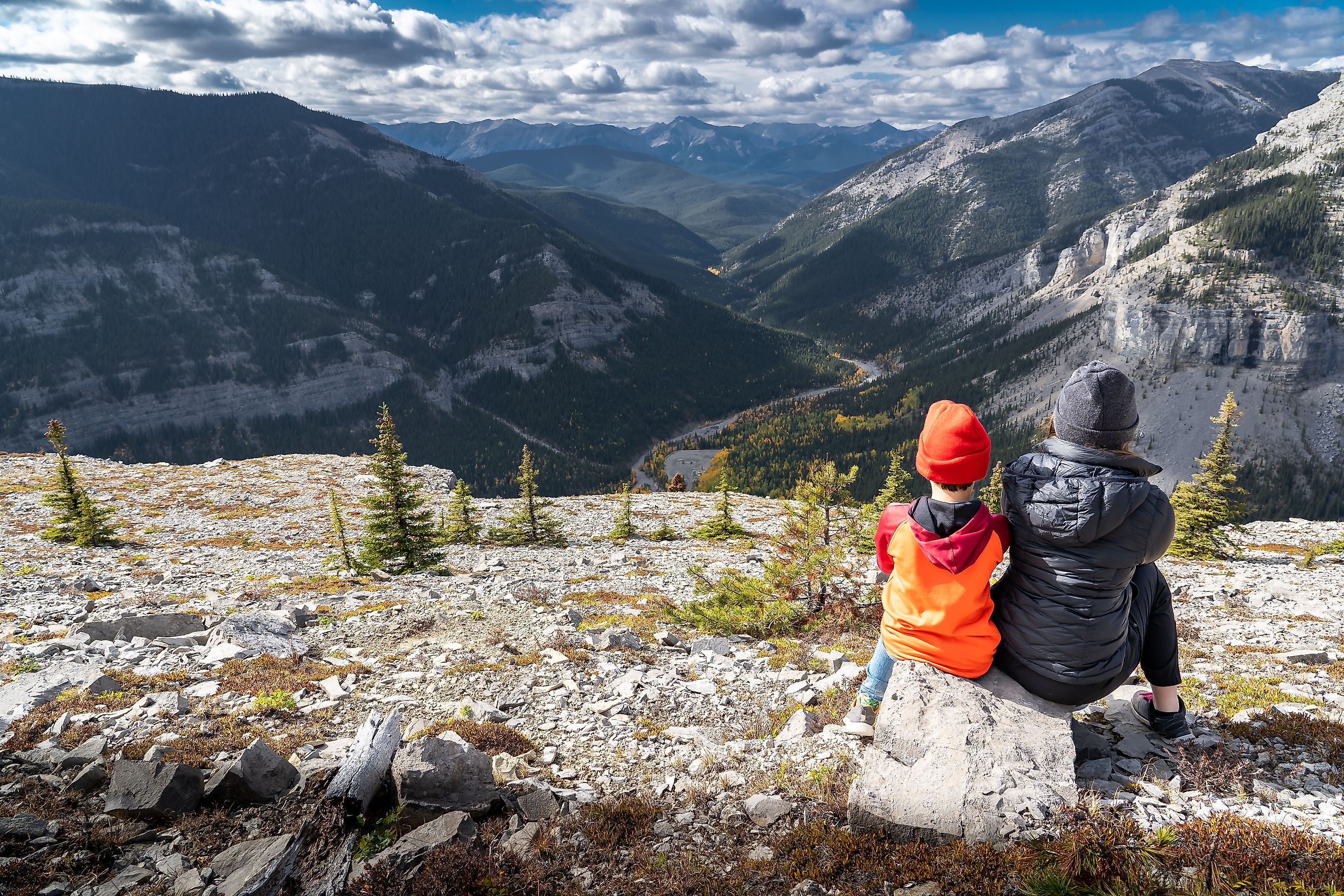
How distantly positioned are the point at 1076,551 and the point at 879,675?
2786 mm

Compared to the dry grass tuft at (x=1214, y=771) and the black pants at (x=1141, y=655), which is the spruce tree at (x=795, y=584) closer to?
the black pants at (x=1141, y=655)

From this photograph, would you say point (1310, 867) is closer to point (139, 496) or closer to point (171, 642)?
point (171, 642)

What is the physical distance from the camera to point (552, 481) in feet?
610

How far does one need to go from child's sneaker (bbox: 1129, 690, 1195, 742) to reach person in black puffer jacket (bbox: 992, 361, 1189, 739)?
20.2 inches

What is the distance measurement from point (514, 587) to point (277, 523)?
22.7m

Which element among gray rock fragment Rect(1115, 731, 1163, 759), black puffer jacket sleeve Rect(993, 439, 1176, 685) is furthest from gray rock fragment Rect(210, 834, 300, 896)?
gray rock fragment Rect(1115, 731, 1163, 759)

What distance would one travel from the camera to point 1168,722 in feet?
22.4

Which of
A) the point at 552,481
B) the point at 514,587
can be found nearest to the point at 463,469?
→ the point at 552,481

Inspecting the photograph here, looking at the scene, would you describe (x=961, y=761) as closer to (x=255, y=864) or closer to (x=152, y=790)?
(x=255, y=864)

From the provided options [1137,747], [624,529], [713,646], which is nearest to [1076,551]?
[1137,747]

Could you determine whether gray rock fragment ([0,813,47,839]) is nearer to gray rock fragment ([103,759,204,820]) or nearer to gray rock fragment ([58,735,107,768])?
gray rock fragment ([103,759,204,820])

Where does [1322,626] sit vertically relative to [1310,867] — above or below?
below

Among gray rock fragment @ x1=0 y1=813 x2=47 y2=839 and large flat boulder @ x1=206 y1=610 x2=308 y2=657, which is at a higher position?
gray rock fragment @ x1=0 y1=813 x2=47 y2=839

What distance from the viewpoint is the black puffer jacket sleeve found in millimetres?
5242
